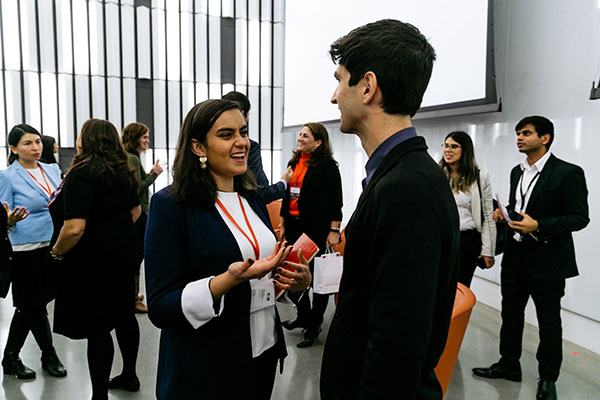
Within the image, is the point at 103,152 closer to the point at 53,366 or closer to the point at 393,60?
the point at 53,366

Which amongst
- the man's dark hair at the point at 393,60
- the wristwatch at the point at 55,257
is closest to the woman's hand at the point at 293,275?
the man's dark hair at the point at 393,60

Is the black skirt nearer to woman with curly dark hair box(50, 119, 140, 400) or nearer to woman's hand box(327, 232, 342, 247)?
woman with curly dark hair box(50, 119, 140, 400)

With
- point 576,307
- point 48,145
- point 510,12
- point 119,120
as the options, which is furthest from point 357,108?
point 119,120

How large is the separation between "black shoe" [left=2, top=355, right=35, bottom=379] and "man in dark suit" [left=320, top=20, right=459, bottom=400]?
8.68ft

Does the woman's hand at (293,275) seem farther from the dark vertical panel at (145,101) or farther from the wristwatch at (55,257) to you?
the dark vertical panel at (145,101)

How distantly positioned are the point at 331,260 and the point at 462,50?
3.38 metres

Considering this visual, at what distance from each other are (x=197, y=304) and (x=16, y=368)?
7.90ft

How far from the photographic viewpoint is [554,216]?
2.80m

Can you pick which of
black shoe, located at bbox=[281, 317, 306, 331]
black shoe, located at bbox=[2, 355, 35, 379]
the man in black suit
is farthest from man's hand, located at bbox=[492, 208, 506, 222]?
black shoe, located at bbox=[2, 355, 35, 379]

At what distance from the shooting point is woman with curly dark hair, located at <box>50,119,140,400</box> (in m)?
2.25

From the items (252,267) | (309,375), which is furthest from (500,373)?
(252,267)

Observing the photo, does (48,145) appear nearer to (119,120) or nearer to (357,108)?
(357,108)

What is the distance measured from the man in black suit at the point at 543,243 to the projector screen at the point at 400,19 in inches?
45.3

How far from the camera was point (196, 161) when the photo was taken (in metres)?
1.54
